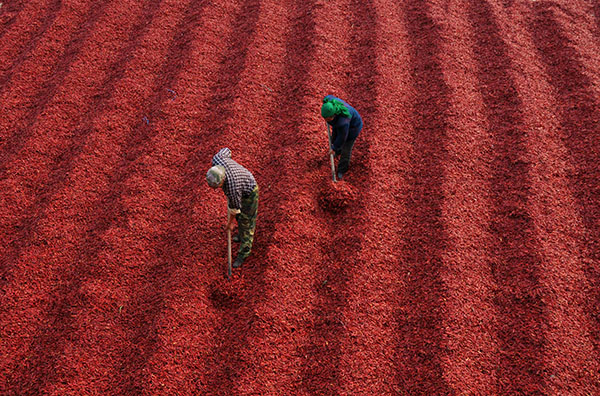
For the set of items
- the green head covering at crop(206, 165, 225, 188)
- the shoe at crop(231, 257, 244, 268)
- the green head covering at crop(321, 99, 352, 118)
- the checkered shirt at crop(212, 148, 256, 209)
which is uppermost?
the green head covering at crop(321, 99, 352, 118)

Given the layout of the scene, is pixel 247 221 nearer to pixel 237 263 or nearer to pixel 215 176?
pixel 237 263

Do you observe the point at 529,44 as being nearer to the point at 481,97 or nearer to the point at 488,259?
the point at 481,97

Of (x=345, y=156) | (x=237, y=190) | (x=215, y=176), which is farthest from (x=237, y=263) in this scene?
(x=345, y=156)

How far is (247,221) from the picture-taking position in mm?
4805

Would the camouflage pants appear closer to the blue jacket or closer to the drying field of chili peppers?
the drying field of chili peppers

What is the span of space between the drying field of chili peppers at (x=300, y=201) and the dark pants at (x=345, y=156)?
0.22m

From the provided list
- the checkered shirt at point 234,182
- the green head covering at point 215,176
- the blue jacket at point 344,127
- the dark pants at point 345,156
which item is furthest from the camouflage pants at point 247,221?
the dark pants at point 345,156

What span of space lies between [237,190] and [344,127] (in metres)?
1.71

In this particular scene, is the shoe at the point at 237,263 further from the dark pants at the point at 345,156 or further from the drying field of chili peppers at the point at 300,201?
the dark pants at the point at 345,156

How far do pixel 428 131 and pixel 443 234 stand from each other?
2.00 m

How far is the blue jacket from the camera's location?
518cm

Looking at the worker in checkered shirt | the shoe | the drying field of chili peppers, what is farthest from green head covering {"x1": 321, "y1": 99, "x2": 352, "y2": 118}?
the shoe

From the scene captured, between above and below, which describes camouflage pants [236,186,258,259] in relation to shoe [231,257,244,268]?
above

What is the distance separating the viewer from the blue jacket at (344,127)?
17.0ft
